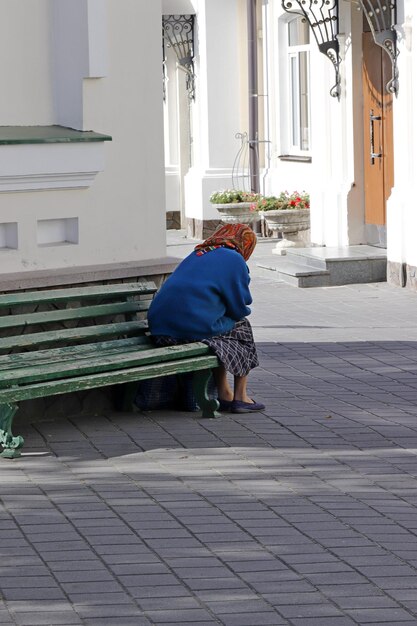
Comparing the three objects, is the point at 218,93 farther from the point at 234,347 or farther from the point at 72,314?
the point at 72,314

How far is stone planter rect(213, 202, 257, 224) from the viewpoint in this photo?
1883cm

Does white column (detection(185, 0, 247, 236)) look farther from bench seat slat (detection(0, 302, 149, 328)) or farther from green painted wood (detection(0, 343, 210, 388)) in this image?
green painted wood (detection(0, 343, 210, 388))

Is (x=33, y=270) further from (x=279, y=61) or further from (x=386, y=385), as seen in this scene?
(x=279, y=61)

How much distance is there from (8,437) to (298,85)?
1350cm

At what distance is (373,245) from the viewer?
16.1 m

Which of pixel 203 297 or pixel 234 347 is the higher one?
pixel 203 297

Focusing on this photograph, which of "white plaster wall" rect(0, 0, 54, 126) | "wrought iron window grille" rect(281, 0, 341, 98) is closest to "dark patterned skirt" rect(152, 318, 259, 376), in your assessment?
"white plaster wall" rect(0, 0, 54, 126)

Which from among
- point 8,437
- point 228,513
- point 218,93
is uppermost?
point 218,93

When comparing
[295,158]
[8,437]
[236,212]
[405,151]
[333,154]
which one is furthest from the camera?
[295,158]

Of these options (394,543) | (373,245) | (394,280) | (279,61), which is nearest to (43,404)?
(394,543)

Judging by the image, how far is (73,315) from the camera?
25.9 ft

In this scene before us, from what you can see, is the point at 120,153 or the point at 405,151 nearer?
the point at 120,153

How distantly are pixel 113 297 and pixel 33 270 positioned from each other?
48 centimetres

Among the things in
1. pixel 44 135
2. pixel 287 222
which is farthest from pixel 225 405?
pixel 287 222
